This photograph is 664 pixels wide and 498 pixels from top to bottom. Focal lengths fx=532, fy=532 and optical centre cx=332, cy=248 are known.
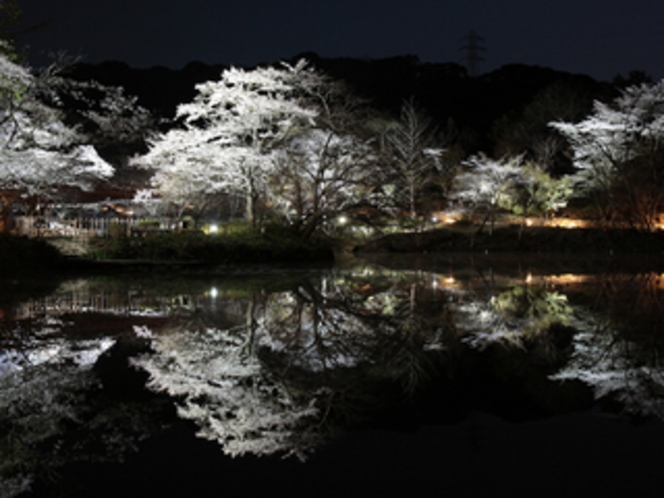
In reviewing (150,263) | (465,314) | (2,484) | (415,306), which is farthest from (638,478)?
(150,263)

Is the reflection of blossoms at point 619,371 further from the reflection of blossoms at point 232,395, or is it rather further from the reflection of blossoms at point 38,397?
the reflection of blossoms at point 38,397

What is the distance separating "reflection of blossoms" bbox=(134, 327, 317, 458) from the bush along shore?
103 ft

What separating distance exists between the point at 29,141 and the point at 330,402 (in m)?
18.4

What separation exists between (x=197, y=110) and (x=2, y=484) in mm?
21073

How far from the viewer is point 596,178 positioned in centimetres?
3644

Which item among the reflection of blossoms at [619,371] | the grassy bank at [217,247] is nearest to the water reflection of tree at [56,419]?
the reflection of blossoms at [619,371]

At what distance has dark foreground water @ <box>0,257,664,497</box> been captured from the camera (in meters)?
3.08

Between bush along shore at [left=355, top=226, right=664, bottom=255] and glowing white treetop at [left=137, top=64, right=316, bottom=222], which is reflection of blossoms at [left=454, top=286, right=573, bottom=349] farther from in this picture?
bush along shore at [left=355, top=226, right=664, bottom=255]

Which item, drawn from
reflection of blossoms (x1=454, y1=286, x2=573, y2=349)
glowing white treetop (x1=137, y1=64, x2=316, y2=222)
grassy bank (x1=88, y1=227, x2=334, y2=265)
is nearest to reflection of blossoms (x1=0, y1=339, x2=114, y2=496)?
reflection of blossoms (x1=454, y1=286, x2=573, y2=349)

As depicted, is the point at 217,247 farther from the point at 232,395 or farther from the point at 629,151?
the point at 629,151

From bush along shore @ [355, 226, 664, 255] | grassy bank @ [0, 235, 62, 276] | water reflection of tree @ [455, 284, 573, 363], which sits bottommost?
water reflection of tree @ [455, 284, 573, 363]

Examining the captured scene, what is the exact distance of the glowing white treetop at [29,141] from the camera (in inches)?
656

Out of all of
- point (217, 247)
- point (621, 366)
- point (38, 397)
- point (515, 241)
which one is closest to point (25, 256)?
point (217, 247)

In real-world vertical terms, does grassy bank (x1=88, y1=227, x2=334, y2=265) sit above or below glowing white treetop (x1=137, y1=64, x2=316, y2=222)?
below
